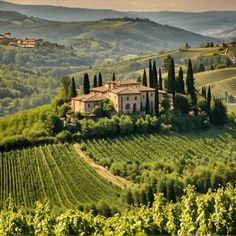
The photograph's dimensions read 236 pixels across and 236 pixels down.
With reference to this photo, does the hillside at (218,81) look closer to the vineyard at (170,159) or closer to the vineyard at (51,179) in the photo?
the vineyard at (170,159)

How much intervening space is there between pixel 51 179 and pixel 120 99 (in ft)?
52.4

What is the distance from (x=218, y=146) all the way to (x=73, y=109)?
16.1m

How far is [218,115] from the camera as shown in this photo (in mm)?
66250

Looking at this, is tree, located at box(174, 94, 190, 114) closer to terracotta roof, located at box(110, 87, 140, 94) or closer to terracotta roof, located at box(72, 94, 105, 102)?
terracotta roof, located at box(110, 87, 140, 94)

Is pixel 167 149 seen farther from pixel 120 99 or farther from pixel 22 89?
pixel 22 89

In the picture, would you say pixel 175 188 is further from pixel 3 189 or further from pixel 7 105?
Answer: pixel 7 105

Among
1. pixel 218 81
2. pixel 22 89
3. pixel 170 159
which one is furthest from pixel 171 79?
pixel 22 89

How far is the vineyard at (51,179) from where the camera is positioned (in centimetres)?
4419

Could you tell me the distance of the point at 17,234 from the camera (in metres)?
21.0

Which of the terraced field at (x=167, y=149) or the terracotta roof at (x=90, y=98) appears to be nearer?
the terraced field at (x=167, y=149)

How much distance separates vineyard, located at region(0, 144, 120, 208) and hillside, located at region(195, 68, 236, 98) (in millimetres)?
60933

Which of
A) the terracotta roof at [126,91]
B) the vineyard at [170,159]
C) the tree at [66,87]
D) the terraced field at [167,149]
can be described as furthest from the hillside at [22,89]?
the vineyard at [170,159]

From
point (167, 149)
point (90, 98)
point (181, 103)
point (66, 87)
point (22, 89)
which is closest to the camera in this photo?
point (167, 149)

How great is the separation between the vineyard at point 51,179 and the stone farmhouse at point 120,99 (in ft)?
24.6
